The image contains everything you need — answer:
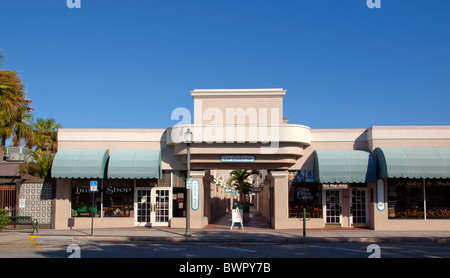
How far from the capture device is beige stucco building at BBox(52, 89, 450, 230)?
22359mm

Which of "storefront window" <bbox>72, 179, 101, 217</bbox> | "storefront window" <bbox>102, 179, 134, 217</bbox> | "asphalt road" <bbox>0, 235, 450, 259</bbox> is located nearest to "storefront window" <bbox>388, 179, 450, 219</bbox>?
"asphalt road" <bbox>0, 235, 450, 259</bbox>

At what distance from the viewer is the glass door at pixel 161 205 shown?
24047mm

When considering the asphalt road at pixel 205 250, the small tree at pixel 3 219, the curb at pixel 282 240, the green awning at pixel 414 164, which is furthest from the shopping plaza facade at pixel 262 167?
the asphalt road at pixel 205 250

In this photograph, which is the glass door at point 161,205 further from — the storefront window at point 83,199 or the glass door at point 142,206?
the storefront window at point 83,199

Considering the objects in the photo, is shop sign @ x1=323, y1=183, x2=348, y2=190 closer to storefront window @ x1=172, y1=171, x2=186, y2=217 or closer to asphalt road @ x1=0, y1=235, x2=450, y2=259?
asphalt road @ x1=0, y1=235, x2=450, y2=259

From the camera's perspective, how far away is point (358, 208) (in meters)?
23.8

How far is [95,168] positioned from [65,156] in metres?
1.82

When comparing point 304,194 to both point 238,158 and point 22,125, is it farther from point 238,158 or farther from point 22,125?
point 22,125

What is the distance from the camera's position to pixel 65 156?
75.1 ft

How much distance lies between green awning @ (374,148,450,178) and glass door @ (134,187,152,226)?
12659 millimetres
